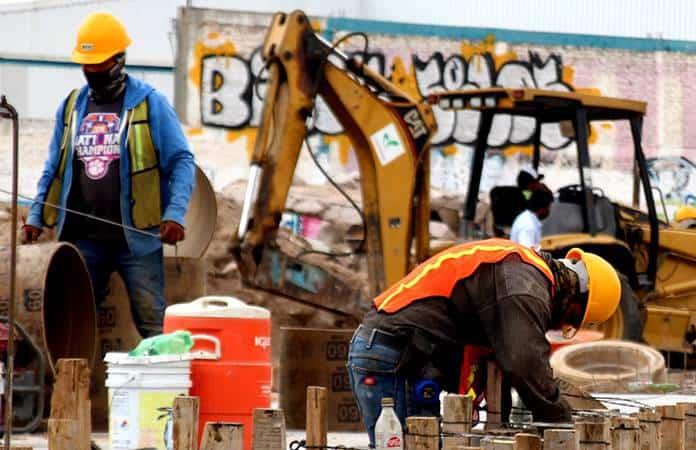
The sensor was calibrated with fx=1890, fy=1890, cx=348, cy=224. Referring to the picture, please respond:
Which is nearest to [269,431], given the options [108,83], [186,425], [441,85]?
[186,425]

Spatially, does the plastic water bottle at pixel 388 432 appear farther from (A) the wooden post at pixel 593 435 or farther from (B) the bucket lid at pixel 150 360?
(B) the bucket lid at pixel 150 360

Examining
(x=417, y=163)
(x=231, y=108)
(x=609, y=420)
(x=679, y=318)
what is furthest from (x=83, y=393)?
(x=231, y=108)

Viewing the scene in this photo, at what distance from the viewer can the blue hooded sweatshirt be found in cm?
1083

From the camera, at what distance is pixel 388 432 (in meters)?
7.73

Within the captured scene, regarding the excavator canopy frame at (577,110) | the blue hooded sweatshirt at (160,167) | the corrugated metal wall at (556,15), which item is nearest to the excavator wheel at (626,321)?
the excavator canopy frame at (577,110)

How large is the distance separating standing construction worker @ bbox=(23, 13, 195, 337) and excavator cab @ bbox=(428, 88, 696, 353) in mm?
6883

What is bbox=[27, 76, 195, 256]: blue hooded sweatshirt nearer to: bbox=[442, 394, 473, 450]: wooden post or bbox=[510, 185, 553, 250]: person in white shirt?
bbox=[442, 394, 473, 450]: wooden post

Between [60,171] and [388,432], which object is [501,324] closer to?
[388,432]

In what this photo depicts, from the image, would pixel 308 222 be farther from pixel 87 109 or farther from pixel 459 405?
pixel 459 405

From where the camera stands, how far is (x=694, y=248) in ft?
61.9

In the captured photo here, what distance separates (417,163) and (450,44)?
1079 centimetres

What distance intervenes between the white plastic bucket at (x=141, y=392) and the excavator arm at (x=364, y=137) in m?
7.91

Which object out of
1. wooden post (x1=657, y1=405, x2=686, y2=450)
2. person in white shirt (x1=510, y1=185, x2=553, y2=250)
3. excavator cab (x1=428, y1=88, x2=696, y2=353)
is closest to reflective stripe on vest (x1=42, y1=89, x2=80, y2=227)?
wooden post (x1=657, y1=405, x2=686, y2=450)

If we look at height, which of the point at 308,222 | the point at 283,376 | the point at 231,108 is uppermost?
the point at 231,108
